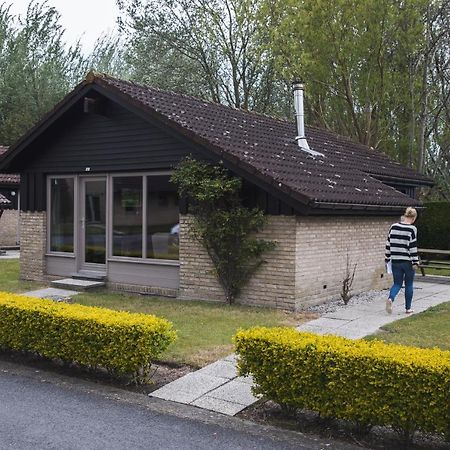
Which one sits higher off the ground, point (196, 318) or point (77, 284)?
point (77, 284)

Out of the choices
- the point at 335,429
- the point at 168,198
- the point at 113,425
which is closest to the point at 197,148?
the point at 168,198

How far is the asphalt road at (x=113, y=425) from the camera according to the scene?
16.0ft

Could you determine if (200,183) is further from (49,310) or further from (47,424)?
(47,424)

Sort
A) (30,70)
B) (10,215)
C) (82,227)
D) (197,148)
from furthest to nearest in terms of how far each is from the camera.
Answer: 1. (30,70)
2. (10,215)
3. (82,227)
4. (197,148)

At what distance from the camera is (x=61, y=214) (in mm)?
14414

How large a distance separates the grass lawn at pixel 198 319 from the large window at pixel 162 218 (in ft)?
3.43

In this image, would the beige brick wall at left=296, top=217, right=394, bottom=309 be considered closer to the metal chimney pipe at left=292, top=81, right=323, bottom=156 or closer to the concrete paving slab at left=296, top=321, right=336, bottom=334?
the concrete paving slab at left=296, top=321, right=336, bottom=334

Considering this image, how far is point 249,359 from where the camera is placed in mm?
5605

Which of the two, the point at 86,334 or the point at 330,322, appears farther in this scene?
the point at 330,322

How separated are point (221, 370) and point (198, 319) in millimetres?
2916

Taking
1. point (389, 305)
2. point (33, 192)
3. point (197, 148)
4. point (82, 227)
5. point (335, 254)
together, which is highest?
point (197, 148)

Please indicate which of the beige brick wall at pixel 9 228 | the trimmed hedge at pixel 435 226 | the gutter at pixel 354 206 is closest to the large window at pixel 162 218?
the gutter at pixel 354 206

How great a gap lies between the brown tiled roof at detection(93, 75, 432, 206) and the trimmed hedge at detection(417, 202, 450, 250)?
16.3 ft

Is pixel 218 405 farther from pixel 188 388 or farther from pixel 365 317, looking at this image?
pixel 365 317
